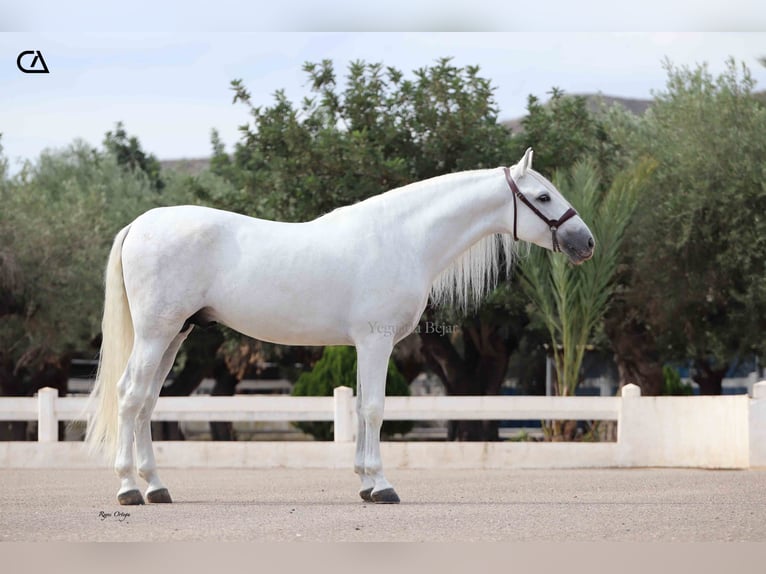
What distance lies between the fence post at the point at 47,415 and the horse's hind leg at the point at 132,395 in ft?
19.2

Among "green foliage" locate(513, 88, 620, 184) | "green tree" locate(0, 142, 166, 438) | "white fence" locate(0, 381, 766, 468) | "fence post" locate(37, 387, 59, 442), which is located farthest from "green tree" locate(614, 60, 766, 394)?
"green tree" locate(0, 142, 166, 438)

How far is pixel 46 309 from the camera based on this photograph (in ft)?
64.1

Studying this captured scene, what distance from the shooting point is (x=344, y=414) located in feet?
43.2

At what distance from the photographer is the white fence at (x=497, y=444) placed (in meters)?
13.0

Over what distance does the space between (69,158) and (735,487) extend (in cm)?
2385

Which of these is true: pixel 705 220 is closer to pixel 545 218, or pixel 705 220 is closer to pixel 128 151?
pixel 545 218

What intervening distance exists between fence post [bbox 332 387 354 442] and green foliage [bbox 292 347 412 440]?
14.4 ft

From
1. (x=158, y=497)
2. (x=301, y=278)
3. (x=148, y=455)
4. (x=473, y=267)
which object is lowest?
(x=158, y=497)

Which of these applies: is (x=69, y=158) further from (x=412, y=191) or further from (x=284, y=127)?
(x=412, y=191)

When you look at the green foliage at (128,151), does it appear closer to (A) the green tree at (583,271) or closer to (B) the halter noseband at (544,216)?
(A) the green tree at (583,271)

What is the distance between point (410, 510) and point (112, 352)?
2.76 m

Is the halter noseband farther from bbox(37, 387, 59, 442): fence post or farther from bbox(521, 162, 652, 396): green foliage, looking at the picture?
bbox(37, 387, 59, 442): fence post

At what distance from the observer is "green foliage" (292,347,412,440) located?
17812 mm

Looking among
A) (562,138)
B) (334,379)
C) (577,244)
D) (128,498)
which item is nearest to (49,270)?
(334,379)
